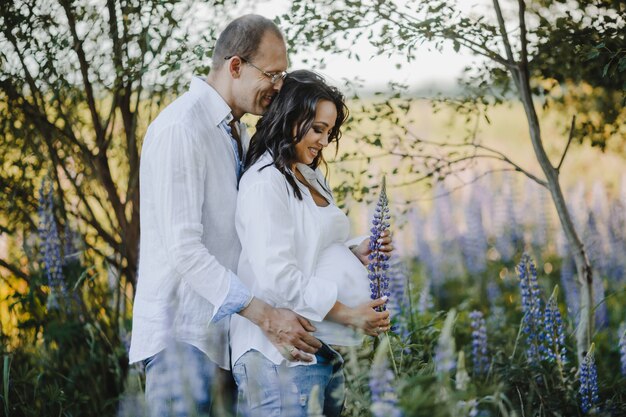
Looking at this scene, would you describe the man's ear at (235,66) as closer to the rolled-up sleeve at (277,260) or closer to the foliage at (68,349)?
the rolled-up sleeve at (277,260)

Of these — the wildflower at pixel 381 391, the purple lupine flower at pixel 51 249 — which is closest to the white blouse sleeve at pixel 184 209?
the wildflower at pixel 381 391

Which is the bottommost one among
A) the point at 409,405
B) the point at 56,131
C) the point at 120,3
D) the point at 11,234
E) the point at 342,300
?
the point at 409,405

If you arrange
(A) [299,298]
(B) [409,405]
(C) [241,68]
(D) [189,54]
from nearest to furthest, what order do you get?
1. (B) [409,405]
2. (A) [299,298]
3. (C) [241,68]
4. (D) [189,54]

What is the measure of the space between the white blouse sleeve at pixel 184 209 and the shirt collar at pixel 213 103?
21 cm

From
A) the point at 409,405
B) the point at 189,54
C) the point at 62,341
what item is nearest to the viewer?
the point at 409,405

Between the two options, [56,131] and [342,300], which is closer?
[342,300]

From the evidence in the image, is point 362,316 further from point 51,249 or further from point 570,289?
point 570,289

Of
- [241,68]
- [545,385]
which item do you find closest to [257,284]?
[241,68]

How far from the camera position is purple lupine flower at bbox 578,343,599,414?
330cm

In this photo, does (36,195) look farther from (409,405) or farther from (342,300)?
(409,405)

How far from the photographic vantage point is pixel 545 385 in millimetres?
3777

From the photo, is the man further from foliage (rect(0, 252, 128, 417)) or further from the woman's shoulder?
foliage (rect(0, 252, 128, 417))

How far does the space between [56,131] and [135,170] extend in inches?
20.4

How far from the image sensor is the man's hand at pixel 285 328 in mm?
2783
